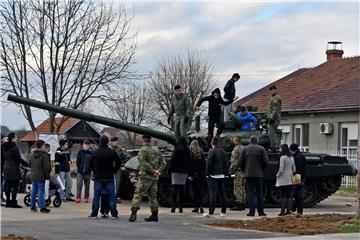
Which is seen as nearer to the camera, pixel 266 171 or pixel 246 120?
pixel 266 171

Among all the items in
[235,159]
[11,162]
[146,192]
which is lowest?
[146,192]

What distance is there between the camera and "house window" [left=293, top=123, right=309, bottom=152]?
3838cm

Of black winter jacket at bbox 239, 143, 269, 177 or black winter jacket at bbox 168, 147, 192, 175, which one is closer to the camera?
black winter jacket at bbox 239, 143, 269, 177

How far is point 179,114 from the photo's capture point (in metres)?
19.9

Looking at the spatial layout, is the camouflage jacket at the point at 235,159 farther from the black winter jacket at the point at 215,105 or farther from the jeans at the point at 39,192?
Result: the jeans at the point at 39,192

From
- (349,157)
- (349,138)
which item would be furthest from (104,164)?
(349,138)

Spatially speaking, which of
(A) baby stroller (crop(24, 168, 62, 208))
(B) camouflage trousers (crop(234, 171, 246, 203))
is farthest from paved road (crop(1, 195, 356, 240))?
(B) camouflage trousers (crop(234, 171, 246, 203))

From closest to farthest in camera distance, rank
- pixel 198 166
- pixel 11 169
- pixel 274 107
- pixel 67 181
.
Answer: pixel 198 166 → pixel 11 169 → pixel 274 107 → pixel 67 181

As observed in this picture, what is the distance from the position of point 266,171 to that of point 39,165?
592 cm

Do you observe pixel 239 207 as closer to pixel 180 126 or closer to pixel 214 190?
pixel 214 190

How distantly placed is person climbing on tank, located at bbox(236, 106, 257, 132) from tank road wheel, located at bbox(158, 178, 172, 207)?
2708 mm

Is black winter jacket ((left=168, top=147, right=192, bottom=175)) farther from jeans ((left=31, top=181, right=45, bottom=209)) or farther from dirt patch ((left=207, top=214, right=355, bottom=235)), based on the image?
jeans ((left=31, top=181, right=45, bottom=209))

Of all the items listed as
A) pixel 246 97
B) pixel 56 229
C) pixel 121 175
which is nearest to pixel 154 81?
pixel 246 97

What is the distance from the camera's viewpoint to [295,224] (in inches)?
602
